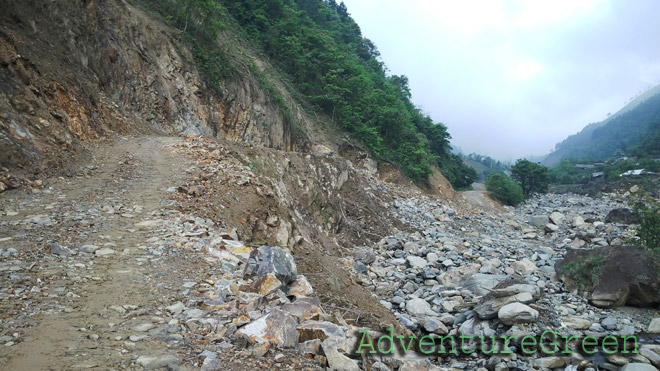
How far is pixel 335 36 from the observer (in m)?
34.2

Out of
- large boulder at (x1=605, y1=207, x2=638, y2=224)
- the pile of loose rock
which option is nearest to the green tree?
large boulder at (x1=605, y1=207, x2=638, y2=224)

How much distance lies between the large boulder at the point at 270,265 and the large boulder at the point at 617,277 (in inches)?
294

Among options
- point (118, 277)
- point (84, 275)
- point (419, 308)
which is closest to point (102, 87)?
point (84, 275)

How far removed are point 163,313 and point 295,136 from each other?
1739cm

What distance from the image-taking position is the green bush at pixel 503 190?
32.6 m

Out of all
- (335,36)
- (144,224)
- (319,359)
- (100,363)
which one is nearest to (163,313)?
(100,363)

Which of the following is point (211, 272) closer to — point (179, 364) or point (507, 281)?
point (179, 364)

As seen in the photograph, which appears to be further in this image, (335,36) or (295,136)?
(335,36)

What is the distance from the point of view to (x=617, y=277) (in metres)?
7.94

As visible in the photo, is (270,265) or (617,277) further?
(617,277)

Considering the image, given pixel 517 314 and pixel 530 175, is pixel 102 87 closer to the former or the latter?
pixel 517 314

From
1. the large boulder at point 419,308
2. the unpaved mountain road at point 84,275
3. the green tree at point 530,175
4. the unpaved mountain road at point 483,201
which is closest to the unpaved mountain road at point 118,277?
the unpaved mountain road at point 84,275

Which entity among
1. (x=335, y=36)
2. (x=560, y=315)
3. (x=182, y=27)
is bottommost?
(x=560, y=315)

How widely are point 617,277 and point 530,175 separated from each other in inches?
1442
